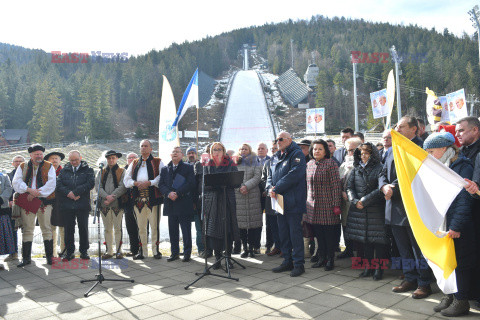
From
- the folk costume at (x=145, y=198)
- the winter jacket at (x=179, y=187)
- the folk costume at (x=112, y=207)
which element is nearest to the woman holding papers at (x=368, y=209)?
the winter jacket at (x=179, y=187)

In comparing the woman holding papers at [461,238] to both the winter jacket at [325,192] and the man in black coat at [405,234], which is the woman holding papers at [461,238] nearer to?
the man in black coat at [405,234]

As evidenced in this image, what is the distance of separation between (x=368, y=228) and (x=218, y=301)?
7.63ft

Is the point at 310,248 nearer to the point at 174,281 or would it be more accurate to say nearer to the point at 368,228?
the point at 368,228

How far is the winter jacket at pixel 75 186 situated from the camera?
654 cm

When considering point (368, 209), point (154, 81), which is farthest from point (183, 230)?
point (154, 81)

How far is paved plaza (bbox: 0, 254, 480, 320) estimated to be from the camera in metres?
3.83

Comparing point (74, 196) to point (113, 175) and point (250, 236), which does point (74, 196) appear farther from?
point (250, 236)

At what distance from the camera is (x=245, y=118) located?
58.3m

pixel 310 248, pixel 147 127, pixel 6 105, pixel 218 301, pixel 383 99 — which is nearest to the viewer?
pixel 218 301

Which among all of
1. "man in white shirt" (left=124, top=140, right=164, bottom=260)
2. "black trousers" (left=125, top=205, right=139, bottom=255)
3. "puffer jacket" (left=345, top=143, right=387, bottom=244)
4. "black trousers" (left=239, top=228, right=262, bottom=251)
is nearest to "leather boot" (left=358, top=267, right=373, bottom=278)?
"puffer jacket" (left=345, top=143, right=387, bottom=244)

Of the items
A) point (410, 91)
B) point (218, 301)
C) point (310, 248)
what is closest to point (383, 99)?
point (310, 248)

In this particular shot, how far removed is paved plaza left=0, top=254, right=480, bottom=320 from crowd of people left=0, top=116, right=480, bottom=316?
289 millimetres

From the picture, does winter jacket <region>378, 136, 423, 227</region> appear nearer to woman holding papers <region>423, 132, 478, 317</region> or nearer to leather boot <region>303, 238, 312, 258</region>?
woman holding papers <region>423, 132, 478, 317</region>

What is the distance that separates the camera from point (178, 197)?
21.1 feet
